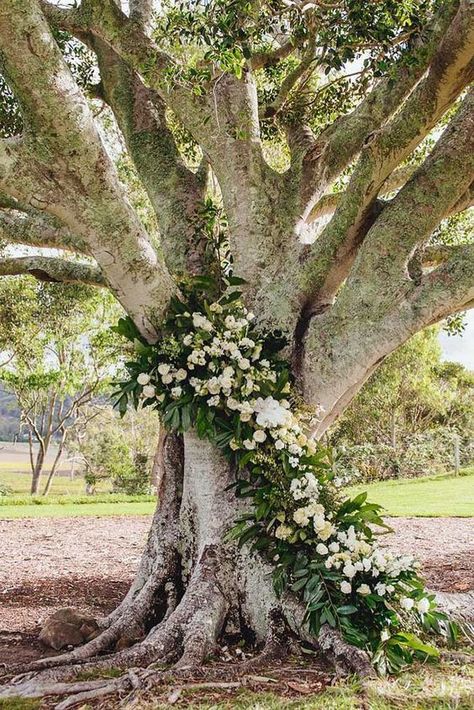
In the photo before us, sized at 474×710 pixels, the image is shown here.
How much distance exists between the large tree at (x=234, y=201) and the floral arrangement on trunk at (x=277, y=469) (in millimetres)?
203

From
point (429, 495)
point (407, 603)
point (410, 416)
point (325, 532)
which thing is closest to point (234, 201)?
point (325, 532)

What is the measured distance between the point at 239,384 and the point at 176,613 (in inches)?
61.2

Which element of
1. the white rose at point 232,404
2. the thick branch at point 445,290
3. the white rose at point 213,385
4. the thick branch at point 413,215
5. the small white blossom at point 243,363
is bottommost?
the white rose at point 232,404

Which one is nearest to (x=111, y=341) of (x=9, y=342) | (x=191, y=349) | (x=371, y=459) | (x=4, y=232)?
(x=9, y=342)

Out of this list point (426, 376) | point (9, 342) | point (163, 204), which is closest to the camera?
point (163, 204)

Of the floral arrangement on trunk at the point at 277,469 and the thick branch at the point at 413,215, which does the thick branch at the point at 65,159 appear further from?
the thick branch at the point at 413,215

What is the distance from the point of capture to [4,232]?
6.01 m

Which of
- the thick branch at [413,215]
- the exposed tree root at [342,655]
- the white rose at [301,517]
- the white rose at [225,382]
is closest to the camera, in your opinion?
the exposed tree root at [342,655]

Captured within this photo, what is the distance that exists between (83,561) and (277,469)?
15.7 ft

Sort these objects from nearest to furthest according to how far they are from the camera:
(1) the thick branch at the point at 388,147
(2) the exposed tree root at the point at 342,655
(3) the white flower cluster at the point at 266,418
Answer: (2) the exposed tree root at the point at 342,655 → (3) the white flower cluster at the point at 266,418 → (1) the thick branch at the point at 388,147

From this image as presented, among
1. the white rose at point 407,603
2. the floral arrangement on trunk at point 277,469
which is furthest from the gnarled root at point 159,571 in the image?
the white rose at point 407,603

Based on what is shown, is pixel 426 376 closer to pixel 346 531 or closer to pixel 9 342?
pixel 9 342

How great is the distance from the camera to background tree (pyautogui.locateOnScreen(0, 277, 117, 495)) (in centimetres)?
1661

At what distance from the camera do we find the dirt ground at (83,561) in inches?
223
